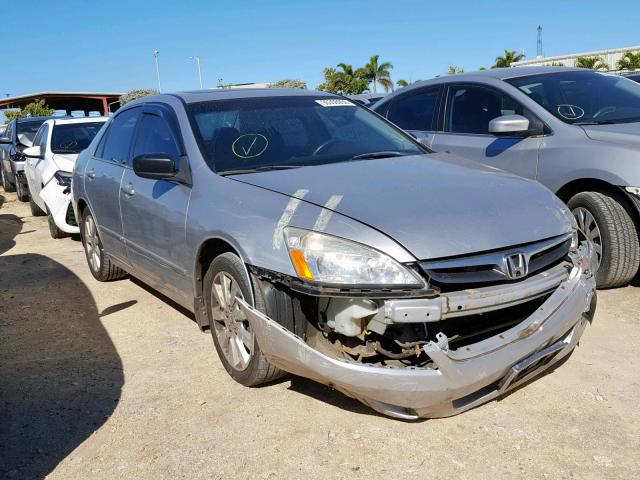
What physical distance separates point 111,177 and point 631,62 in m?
32.9

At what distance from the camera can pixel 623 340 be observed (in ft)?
12.8

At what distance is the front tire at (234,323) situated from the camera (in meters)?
3.25

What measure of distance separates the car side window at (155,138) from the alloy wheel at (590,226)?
2949mm

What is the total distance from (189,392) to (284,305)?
3.14ft

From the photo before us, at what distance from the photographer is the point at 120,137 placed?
5.20 metres

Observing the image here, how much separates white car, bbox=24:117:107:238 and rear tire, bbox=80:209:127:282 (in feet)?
5.43

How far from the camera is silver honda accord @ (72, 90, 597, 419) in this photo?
2.70m

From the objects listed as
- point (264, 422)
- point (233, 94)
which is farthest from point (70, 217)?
point (264, 422)

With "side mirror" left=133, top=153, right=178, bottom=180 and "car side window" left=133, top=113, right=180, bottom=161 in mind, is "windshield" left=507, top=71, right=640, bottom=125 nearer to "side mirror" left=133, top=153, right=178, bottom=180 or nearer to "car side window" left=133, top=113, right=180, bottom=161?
"car side window" left=133, top=113, right=180, bottom=161

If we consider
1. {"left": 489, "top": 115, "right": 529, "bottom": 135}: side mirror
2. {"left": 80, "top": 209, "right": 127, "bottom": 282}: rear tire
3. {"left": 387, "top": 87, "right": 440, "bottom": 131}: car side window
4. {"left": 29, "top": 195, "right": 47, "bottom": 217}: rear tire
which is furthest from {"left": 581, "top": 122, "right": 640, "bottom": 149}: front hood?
{"left": 29, "top": 195, "right": 47, "bottom": 217}: rear tire

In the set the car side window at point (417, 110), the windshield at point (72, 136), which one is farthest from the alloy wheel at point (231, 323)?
the windshield at point (72, 136)

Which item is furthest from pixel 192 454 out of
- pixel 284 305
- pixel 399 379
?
pixel 399 379

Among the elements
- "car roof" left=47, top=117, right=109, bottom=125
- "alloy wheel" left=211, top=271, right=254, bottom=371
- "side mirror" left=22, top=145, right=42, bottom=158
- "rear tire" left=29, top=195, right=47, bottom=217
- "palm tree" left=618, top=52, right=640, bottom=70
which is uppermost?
"palm tree" left=618, top=52, right=640, bottom=70

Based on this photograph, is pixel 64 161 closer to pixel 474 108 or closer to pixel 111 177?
pixel 111 177
